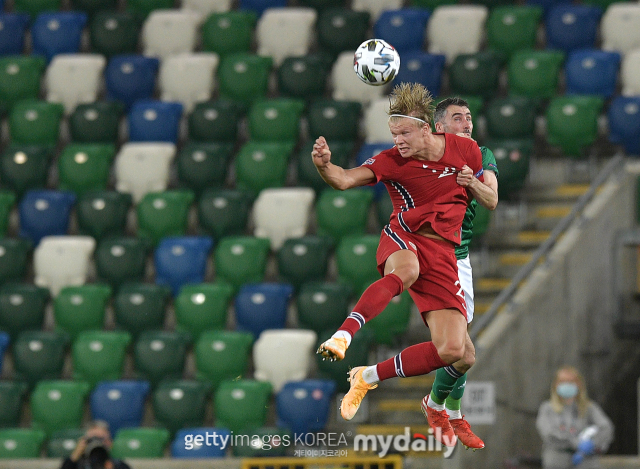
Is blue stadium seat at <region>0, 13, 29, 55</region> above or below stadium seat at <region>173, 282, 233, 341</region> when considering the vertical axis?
above

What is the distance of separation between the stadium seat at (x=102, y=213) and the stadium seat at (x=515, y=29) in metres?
3.65

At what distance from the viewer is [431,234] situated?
536 cm

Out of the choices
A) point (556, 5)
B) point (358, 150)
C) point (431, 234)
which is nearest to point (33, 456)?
point (358, 150)

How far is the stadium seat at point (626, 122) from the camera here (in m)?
10.1

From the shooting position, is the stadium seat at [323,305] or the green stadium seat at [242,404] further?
the stadium seat at [323,305]

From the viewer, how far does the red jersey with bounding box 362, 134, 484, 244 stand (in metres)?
5.29

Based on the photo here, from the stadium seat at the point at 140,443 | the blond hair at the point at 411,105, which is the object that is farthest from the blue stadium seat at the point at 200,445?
the blond hair at the point at 411,105

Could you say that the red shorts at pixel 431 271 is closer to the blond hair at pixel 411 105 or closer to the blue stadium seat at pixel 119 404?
the blond hair at pixel 411 105

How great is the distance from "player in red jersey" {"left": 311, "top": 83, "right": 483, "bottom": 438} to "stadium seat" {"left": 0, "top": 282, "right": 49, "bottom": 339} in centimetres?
543

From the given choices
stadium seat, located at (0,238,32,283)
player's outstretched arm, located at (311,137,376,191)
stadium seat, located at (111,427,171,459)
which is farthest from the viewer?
stadium seat, located at (0,238,32,283)

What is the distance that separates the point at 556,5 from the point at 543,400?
385cm

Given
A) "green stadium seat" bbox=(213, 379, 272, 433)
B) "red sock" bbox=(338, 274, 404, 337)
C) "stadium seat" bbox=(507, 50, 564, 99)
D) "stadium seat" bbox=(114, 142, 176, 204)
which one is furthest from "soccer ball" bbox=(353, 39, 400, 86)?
"stadium seat" bbox=(114, 142, 176, 204)

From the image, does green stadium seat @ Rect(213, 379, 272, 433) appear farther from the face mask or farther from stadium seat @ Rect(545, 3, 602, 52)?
stadium seat @ Rect(545, 3, 602, 52)

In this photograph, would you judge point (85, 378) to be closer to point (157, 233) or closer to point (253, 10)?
point (157, 233)
